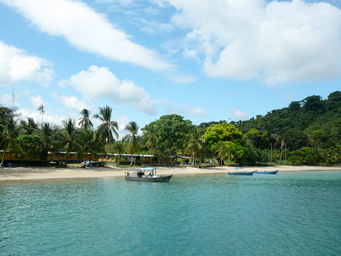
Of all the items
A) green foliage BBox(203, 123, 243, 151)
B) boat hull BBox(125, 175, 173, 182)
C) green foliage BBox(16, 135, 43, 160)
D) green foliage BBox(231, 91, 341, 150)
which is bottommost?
boat hull BBox(125, 175, 173, 182)

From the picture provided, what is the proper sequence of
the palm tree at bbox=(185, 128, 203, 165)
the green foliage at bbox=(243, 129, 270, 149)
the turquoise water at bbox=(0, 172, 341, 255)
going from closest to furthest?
the turquoise water at bbox=(0, 172, 341, 255), the palm tree at bbox=(185, 128, 203, 165), the green foliage at bbox=(243, 129, 270, 149)

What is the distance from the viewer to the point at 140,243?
12.6 meters

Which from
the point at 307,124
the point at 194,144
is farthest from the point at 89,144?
the point at 307,124

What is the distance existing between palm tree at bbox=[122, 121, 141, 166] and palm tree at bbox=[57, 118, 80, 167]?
39.4 ft

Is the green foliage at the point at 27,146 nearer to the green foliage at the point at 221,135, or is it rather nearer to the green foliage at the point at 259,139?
the green foliage at the point at 221,135

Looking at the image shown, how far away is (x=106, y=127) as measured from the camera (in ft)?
174

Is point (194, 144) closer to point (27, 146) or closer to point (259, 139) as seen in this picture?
point (27, 146)

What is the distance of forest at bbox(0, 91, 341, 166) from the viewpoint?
42.3m

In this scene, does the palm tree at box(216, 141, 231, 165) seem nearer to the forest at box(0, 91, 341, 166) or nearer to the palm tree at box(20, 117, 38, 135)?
the forest at box(0, 91, 341, 166)

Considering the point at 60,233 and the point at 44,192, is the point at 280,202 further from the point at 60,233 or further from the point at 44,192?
the point at 44,192

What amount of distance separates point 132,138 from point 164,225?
38.2m

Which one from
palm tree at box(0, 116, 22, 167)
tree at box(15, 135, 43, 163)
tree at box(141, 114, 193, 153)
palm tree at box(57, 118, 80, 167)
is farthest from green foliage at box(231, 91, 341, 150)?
palm tree at box(0, 116, 22, 167)

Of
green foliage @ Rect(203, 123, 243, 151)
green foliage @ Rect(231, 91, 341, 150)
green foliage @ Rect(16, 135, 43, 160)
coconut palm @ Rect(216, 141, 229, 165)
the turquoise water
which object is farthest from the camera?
green foliage @ Rect(231, 91, 341, 150)

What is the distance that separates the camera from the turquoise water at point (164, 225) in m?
12.0
